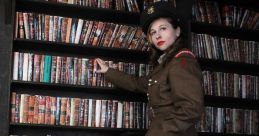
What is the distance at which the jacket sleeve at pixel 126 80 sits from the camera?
329 centimetres

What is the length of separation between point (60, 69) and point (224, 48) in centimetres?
125

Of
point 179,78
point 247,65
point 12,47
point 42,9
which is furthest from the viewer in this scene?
point 247,65

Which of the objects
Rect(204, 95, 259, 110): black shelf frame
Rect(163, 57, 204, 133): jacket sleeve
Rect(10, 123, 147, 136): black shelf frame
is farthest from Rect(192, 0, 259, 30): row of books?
Rect(163, 57, 204, 133): jacket sleeve

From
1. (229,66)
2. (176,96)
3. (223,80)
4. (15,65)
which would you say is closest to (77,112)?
(15,65)

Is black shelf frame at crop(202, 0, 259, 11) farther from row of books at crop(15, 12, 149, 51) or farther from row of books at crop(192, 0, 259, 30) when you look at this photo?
row of books at crop(15, 12, 149, 51)

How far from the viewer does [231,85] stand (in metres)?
3.76

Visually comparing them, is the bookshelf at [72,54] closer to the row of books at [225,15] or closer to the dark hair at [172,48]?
the row of books at [225,15]

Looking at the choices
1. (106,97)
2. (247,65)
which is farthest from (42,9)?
(247,65)

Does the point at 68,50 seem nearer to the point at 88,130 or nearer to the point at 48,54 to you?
the point at 48,54

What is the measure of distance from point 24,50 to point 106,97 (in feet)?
2.20

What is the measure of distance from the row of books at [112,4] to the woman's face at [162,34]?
23.8 inches

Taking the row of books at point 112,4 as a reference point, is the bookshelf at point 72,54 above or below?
below

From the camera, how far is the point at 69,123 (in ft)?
10.9

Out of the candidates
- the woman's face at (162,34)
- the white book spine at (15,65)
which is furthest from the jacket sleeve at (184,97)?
the white book spine at (15,65)
